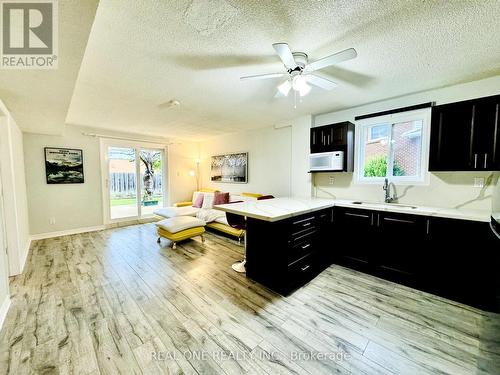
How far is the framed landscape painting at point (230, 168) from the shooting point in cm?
512

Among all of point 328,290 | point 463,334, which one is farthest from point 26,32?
point 463,334

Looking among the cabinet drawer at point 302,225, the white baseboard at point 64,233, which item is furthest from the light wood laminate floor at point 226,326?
the white baseboard at point 64,233

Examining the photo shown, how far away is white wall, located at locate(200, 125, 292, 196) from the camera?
169 inches

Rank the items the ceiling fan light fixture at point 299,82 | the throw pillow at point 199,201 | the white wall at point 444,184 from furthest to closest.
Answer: the throw pillow at point 199,201, the white wall at point 444,184, the ceiling fan light fixture at point 299,82

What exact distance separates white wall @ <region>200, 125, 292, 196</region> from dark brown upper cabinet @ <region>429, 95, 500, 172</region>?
230 centimetres

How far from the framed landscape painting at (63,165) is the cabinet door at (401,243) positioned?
5865mm

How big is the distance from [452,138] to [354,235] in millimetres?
1609

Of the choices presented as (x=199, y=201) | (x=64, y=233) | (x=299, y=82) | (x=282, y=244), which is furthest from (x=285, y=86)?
(x=64, y=233)

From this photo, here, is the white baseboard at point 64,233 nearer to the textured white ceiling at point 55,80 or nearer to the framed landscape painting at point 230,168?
the textured white ceiling at point 55,80

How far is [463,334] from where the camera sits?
1.66 m

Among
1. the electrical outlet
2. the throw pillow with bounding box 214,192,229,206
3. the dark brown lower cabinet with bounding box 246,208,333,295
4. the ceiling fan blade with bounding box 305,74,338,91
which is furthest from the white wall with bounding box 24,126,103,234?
the electrical outlet

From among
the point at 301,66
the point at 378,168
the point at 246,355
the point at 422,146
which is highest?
the point at 301,66

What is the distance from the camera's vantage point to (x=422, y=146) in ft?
9.04

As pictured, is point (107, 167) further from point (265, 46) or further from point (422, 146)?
point (422, 146)
